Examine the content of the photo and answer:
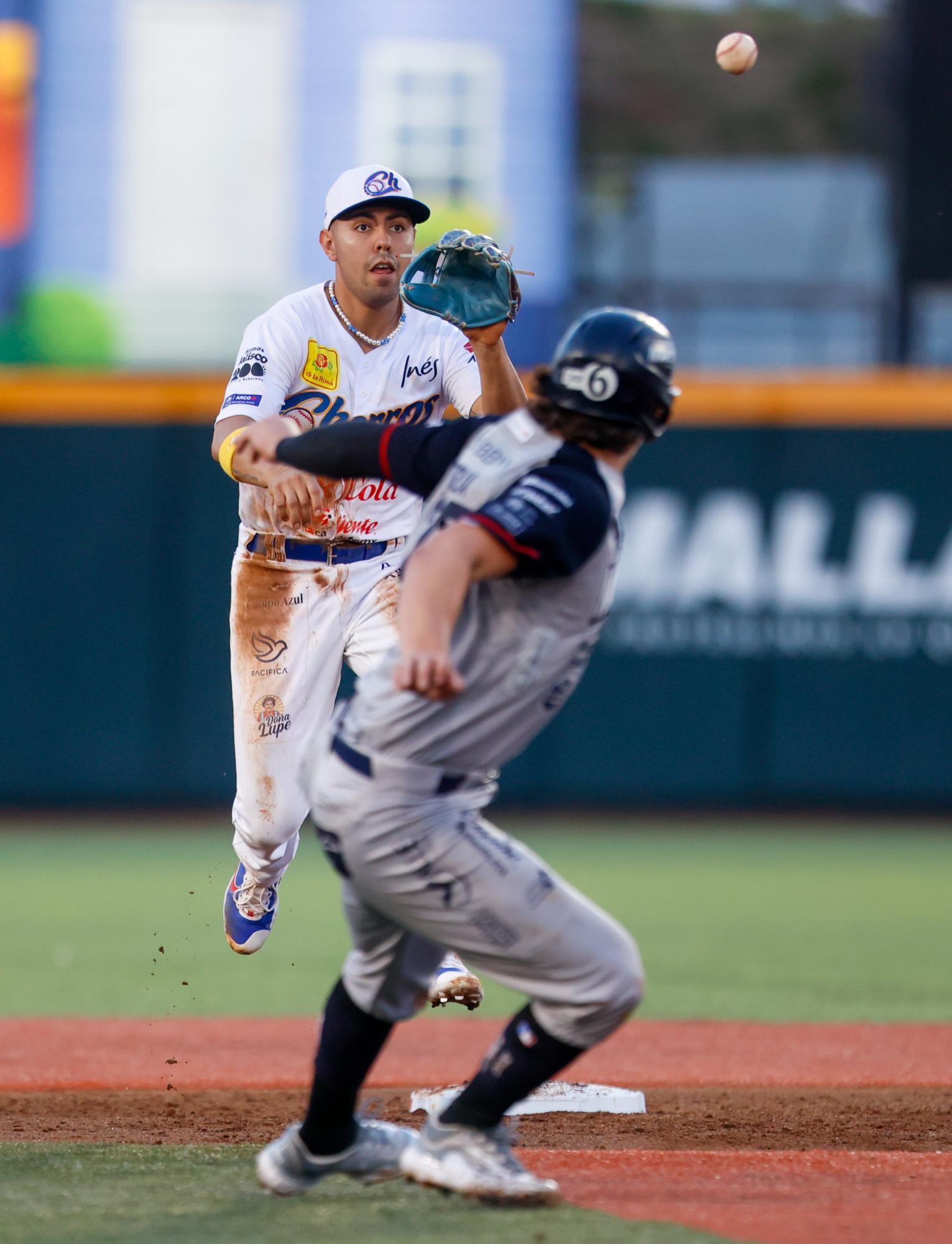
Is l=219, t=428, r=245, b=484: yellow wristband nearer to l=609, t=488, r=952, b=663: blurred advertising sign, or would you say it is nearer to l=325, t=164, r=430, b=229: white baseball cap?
l=325, t=164, r=430, b=229: white baseball cap

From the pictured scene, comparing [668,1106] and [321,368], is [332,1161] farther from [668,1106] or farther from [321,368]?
[321,368]

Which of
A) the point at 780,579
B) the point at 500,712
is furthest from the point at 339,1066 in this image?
the point at 780,579

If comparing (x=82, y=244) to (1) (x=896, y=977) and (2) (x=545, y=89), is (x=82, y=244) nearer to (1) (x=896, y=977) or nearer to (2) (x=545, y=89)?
(2) (x=545, y=89)

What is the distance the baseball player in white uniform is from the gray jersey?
154 centimetres

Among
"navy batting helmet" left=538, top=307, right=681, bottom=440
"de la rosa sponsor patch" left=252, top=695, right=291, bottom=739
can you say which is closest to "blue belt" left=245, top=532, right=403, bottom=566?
"de la rosa sponsor patch" left=252, top=695, right=291, bottom=739

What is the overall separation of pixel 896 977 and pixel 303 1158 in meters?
3.77

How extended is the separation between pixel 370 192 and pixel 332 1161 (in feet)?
8.06

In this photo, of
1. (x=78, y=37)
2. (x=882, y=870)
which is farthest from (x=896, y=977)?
(x=78, y=37)

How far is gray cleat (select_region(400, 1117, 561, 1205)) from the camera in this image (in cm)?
348

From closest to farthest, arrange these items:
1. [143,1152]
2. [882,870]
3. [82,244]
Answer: [143,1152], [882,870], [82,244]

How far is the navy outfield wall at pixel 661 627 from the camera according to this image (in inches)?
451

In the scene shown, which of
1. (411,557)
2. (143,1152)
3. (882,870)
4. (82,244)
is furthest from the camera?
(82,244)

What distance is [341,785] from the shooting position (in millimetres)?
3381

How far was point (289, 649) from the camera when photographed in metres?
5.11
